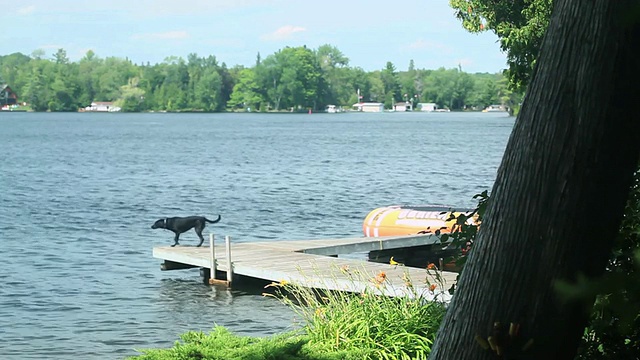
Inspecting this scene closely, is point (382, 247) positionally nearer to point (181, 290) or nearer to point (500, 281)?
point (181, 290)

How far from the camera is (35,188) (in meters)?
46.8

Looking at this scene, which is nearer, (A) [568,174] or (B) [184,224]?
(A) [568,174]

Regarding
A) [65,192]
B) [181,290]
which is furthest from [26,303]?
[65,192]

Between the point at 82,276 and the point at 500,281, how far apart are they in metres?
19.6

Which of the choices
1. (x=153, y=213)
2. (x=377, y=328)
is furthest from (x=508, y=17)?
(x=153, y=213)

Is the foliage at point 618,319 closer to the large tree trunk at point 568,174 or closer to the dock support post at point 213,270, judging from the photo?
the large tree trunk at point 568,174

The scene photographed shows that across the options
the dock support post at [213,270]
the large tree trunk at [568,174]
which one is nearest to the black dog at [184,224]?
the dock support post at [213,270]

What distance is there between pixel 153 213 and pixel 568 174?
3312 centimetres

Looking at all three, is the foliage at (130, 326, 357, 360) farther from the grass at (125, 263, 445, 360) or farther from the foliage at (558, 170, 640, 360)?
the foliage at (558, 170, 640, 360)

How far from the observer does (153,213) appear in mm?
35438

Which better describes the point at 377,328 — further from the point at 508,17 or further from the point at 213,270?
the point at 508,17

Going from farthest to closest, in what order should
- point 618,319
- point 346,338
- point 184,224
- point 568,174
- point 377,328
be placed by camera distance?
point 184,224 < point 377,328 < point 346,338 < point 618,319 < point 568,174

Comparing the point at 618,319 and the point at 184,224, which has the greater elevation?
the point at 618,319

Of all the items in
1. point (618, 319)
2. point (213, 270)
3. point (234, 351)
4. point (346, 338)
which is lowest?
point (213, 270)
